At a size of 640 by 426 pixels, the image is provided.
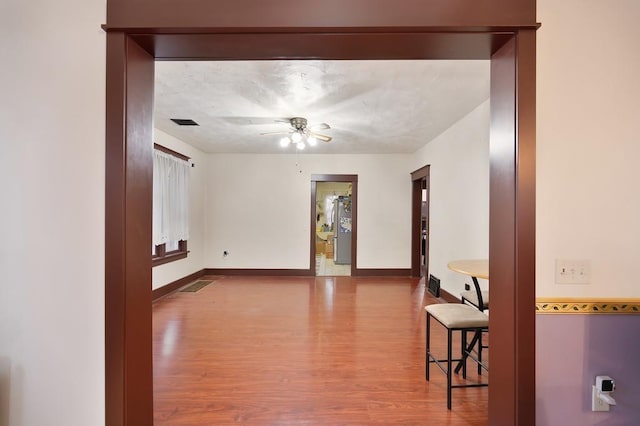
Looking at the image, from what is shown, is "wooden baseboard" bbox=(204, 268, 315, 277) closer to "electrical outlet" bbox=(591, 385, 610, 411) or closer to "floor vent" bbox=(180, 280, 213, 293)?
"floor vent" bbox=(180, 280, 213, 293)

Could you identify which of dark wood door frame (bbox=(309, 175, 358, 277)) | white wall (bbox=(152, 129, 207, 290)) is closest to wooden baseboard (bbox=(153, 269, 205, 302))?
white wall (bbox=(152, 129, 207, 290))

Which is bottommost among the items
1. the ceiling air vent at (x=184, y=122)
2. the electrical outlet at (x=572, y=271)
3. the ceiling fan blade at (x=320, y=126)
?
the electrical outlet at (x=572, y=271)

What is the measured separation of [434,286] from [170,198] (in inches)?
178

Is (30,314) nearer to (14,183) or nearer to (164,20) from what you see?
(14,183)

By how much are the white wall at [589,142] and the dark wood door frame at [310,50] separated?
0.30ft

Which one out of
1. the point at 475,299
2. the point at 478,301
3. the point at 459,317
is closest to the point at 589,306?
the point at 459,317

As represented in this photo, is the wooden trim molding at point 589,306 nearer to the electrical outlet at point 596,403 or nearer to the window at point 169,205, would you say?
the electrical outlet at point 596,403

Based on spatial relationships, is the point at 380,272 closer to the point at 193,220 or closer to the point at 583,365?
the point at 193,220

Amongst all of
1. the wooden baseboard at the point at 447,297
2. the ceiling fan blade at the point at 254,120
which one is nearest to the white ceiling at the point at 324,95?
the ceiling fan blade at the point at 254,120

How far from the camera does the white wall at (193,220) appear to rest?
4.66 m

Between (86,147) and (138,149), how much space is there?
0.19 metres

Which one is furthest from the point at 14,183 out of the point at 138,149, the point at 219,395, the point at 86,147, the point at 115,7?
the point at 219,395

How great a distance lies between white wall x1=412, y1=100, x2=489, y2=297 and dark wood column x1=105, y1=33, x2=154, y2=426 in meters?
3.25

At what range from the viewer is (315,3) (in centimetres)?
116
